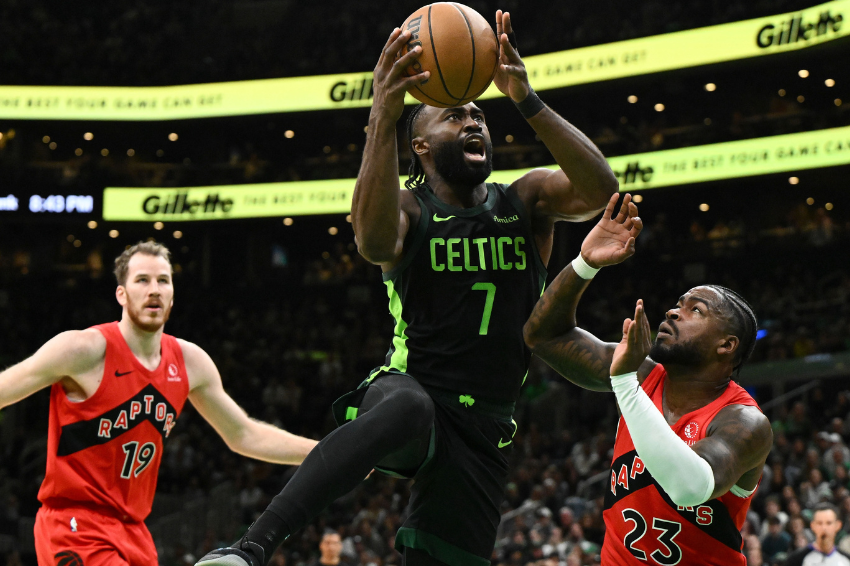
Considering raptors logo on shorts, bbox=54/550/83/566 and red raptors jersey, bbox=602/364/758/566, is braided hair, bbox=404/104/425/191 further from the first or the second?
raptors logo on shorts, bbox=54/550/83/566

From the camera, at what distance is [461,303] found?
13.2 feet


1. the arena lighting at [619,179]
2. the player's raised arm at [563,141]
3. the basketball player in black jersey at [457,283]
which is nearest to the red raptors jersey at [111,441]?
the basketball player in black jersey at [457,283]

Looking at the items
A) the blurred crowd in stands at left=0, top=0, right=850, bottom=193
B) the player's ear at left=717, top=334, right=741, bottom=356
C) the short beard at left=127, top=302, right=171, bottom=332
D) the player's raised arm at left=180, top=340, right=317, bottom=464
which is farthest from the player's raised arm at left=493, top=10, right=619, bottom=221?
the blurred crowd in stands at left=0, top=0, right=850, bottom=193

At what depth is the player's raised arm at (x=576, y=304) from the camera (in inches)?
161

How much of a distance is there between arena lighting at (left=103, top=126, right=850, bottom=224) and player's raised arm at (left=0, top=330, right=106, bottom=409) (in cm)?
1079

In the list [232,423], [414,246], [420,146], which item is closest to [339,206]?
[232,423]

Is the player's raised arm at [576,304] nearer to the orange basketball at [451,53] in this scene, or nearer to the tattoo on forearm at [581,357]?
the tattoo on forearm at [581,357]

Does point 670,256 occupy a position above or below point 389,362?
above

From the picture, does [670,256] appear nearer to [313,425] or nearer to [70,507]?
[313,425]

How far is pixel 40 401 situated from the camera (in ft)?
76.5

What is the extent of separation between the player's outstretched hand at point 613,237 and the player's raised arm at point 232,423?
1996 millimetres

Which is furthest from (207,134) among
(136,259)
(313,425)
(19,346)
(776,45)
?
(136,259)

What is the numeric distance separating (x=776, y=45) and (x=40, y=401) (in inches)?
756

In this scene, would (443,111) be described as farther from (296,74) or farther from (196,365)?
(296,74)
